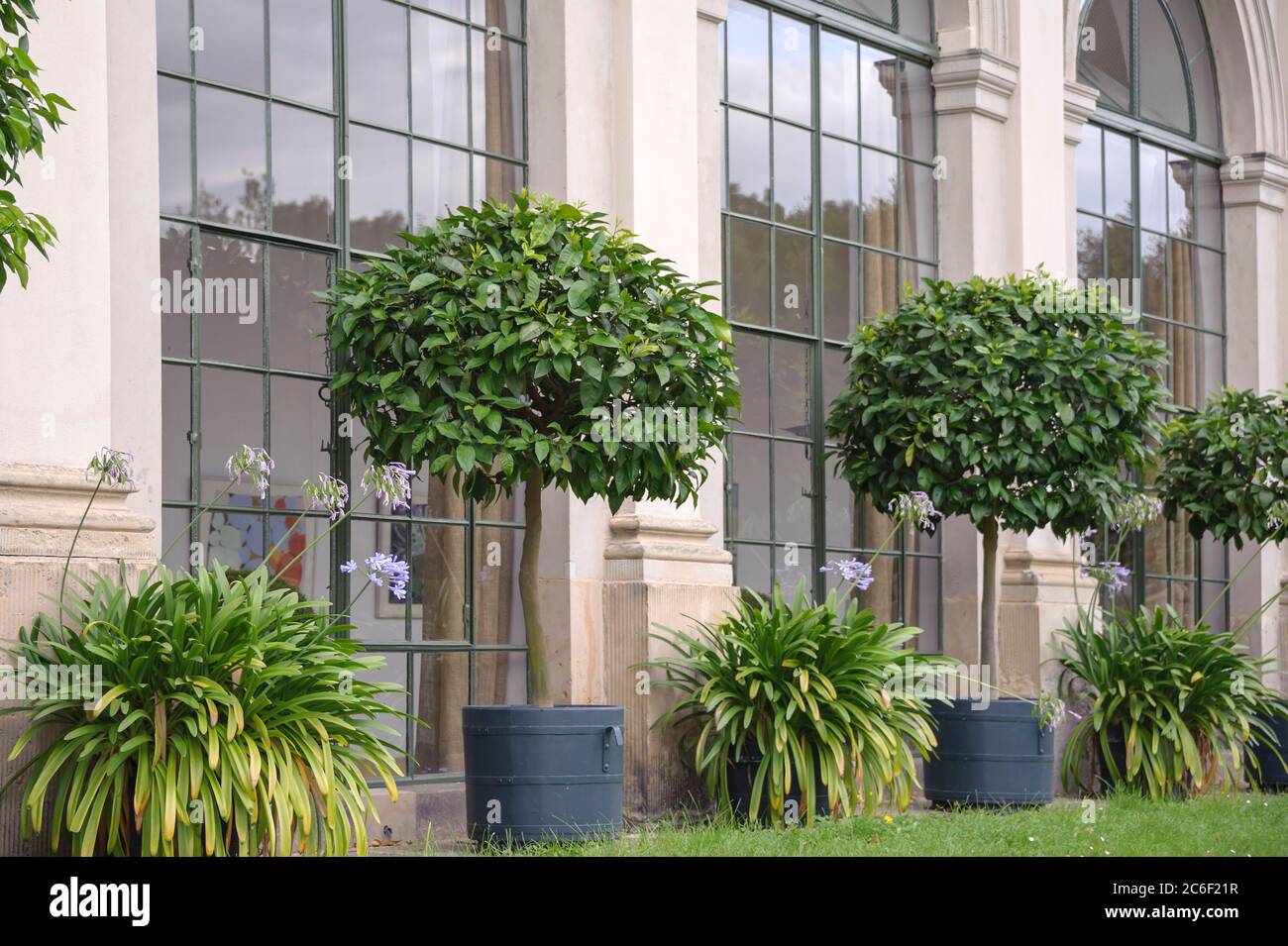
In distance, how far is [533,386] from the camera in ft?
22.9

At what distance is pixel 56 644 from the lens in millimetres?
5727

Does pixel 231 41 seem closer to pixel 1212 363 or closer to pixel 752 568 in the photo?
pixel 752 568

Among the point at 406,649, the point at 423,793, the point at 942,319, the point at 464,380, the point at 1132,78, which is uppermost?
the point at 1132,78

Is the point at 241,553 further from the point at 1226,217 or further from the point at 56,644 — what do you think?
the point at 1226,217

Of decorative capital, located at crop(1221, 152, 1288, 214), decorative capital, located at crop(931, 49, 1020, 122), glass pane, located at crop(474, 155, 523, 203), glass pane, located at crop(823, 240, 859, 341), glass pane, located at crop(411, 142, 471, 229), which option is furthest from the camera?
decorative capital, located at crop(1221, 152, 1288, 214)

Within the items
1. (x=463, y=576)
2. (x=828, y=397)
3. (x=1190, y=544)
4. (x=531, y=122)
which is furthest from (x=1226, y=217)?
(x=463, y=576)

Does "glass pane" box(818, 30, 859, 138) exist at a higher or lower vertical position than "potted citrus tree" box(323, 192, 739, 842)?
higher

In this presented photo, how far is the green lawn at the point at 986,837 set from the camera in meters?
6.67

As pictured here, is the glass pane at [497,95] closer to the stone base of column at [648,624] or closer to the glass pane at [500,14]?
the glass pane at [500,14]

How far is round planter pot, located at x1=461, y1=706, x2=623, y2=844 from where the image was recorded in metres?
6.79

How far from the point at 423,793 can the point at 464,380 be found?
7.41 ft

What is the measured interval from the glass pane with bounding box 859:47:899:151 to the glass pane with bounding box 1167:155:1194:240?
375 centimetres

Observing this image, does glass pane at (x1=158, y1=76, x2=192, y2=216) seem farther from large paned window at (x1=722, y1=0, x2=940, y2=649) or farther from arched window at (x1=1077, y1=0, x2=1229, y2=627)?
arched window at (x1=1077, y1=0, x2=1229, y2=627)

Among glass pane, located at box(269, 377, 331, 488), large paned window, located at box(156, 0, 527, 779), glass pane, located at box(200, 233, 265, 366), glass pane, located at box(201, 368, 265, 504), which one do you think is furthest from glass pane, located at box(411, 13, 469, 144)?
glass pane, located at box(201, 368, 265, 504)
